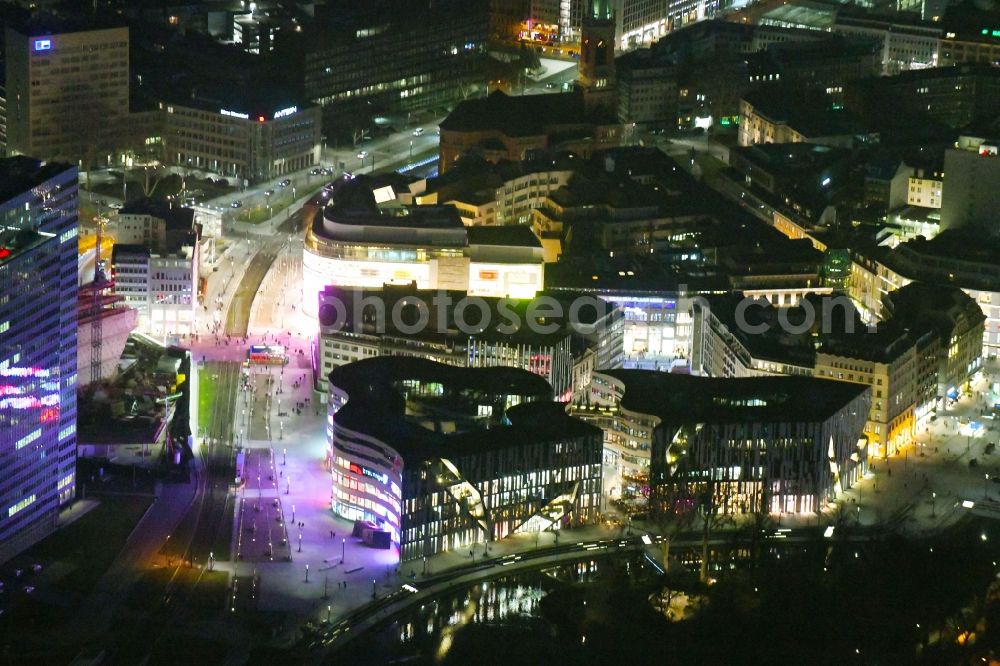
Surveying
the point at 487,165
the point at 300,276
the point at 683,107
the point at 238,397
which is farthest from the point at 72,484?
the point at 683,107

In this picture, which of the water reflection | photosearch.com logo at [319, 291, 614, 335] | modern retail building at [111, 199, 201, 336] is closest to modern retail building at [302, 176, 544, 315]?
photosearch.com logo at [319, 291, 614, 335]

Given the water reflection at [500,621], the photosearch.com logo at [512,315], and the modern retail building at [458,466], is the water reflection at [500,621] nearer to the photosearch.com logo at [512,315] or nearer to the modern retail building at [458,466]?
the modern retail building at [458,466]

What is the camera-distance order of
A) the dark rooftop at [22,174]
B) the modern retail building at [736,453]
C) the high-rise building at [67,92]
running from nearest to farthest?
the dark rooftop at [22,174] < the modern retail building at [736,453] < the high-rise building at [67,92]

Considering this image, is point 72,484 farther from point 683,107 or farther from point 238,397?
point 683,107

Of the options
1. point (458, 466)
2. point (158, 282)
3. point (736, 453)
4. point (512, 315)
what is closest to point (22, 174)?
point (458, 466)

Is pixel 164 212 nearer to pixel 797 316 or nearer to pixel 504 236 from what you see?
pixel 504 236

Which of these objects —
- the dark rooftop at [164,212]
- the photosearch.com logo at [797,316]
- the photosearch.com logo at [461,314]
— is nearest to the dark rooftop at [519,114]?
the dark rooftop at [164,212]

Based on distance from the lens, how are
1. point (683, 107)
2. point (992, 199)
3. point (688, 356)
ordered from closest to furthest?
point (688, 356) < point (992, 199) < point (683, 107)
